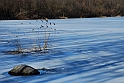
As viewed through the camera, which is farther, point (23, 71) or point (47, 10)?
point (47, 10)

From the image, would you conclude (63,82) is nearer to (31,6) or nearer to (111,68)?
(111,68)

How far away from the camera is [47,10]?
27.4 meters

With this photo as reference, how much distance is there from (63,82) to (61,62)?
156 centimetres

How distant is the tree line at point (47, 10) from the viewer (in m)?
25.1

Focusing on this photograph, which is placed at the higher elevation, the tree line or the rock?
the tree line

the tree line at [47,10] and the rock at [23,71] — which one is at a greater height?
the tree line at [47,10]

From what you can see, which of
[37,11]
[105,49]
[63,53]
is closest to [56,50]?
[63,53]

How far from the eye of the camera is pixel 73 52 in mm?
6531

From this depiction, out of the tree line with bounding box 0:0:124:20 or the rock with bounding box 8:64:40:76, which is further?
the tree line with bounding box 0:0:124:20

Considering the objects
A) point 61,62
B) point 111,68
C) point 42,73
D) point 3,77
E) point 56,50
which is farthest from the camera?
point 56,50

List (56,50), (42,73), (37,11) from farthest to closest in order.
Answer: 1. (37,11)
2. (56,50)
3. (42,73)

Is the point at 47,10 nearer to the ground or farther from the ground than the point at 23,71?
farther from the ground

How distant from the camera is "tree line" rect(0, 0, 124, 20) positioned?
25094mm

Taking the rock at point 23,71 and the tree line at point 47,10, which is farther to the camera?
the tree line at point 47,10
